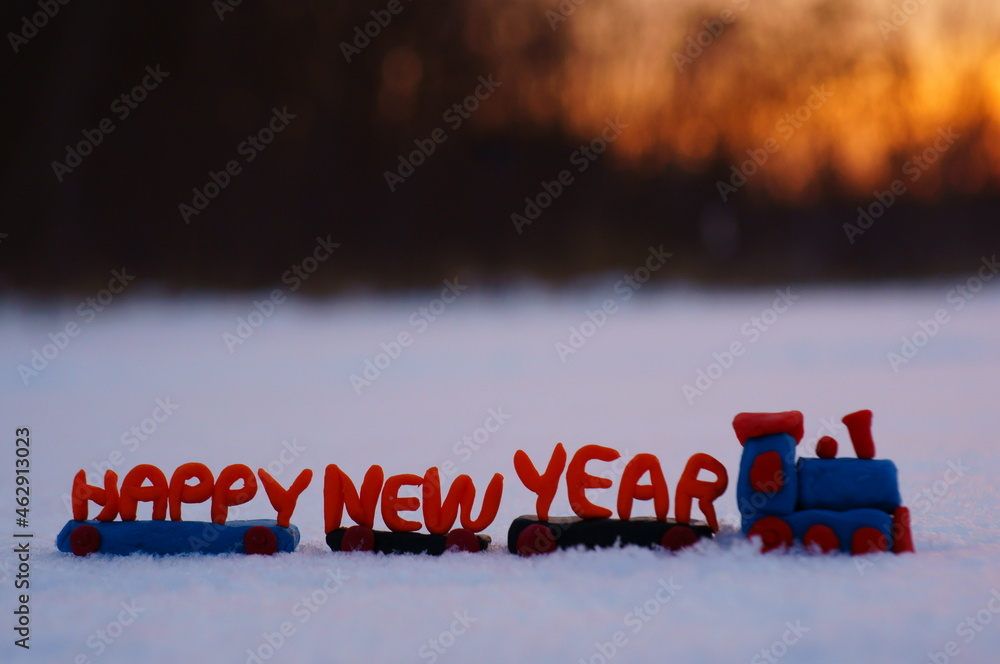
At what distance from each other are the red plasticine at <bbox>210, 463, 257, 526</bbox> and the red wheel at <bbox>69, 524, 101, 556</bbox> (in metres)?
0.19

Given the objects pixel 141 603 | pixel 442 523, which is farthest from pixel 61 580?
pixel 442 523

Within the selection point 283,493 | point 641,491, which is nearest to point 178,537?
point 283,493

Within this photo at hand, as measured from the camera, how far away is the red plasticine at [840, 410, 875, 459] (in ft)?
4.64

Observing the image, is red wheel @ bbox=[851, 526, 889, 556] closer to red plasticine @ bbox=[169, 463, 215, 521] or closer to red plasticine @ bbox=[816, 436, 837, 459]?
red plasticine @ bbox=[816, 436, 837, 459]

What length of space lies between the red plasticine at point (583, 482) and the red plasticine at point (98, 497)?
753mm

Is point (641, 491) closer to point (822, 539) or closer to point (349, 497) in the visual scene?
point (822, 539)

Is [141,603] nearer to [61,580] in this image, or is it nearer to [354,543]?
[61,580]

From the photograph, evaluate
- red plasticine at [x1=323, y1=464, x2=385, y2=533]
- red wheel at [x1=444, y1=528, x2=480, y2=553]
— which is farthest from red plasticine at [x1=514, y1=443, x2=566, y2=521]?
red plasticine at [x1=323, y1=464, x2=385, y2=533]

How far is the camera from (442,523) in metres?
Result: 1.48

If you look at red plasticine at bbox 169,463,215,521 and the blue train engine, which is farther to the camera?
red plasticine at bbox 169,463,215,521

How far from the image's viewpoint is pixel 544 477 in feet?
4.79

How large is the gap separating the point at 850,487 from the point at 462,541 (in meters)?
0.60

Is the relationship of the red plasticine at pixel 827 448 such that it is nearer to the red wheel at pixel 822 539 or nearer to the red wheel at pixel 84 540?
the red wheel at pixel 822 539

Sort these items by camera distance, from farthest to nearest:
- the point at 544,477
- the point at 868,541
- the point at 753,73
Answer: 1. the point at 753,73
2. the point at 544,477
3. the point at 868,541
